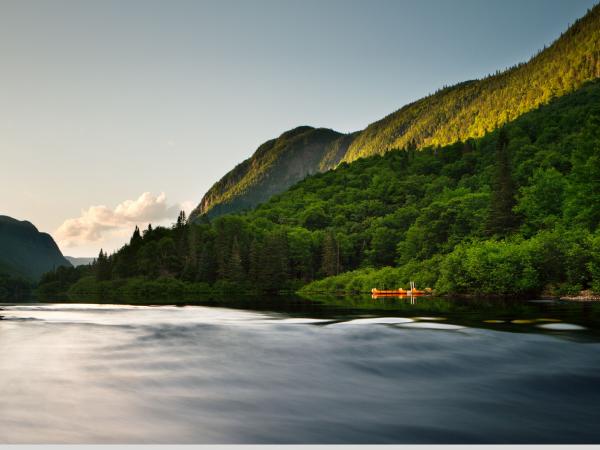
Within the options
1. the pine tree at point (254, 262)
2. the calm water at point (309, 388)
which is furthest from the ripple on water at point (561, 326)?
the pine tree at point (254, 262)

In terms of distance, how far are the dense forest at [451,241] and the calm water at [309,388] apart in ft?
123

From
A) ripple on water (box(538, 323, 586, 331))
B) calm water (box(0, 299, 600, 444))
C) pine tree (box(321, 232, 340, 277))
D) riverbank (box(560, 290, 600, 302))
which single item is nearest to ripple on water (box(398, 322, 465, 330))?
calm water (box(0, 299, 600, 444))

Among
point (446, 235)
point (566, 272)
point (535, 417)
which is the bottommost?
point (535, 417)

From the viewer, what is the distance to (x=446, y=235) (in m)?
115

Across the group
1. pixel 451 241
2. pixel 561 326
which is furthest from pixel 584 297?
pixel 451 241

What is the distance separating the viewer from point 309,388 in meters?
13.2

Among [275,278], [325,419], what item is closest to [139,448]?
[325,419]

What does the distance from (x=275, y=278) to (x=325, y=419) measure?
456 feet

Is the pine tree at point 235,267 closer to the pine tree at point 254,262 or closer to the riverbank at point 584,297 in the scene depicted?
the pine tree at point 254,262

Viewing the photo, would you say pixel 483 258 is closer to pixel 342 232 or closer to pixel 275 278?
pixel 275 278

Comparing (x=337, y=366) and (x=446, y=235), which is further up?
(x=446, y=235)

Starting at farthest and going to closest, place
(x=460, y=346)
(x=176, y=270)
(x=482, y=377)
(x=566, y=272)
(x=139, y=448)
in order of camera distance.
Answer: (x=176, y=270) → (x=566, y=272) → (x=460, y=346) → (x=482, y=377) → (x=139, y=448)

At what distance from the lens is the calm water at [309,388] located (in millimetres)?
9430

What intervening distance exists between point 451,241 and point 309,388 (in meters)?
98.8
